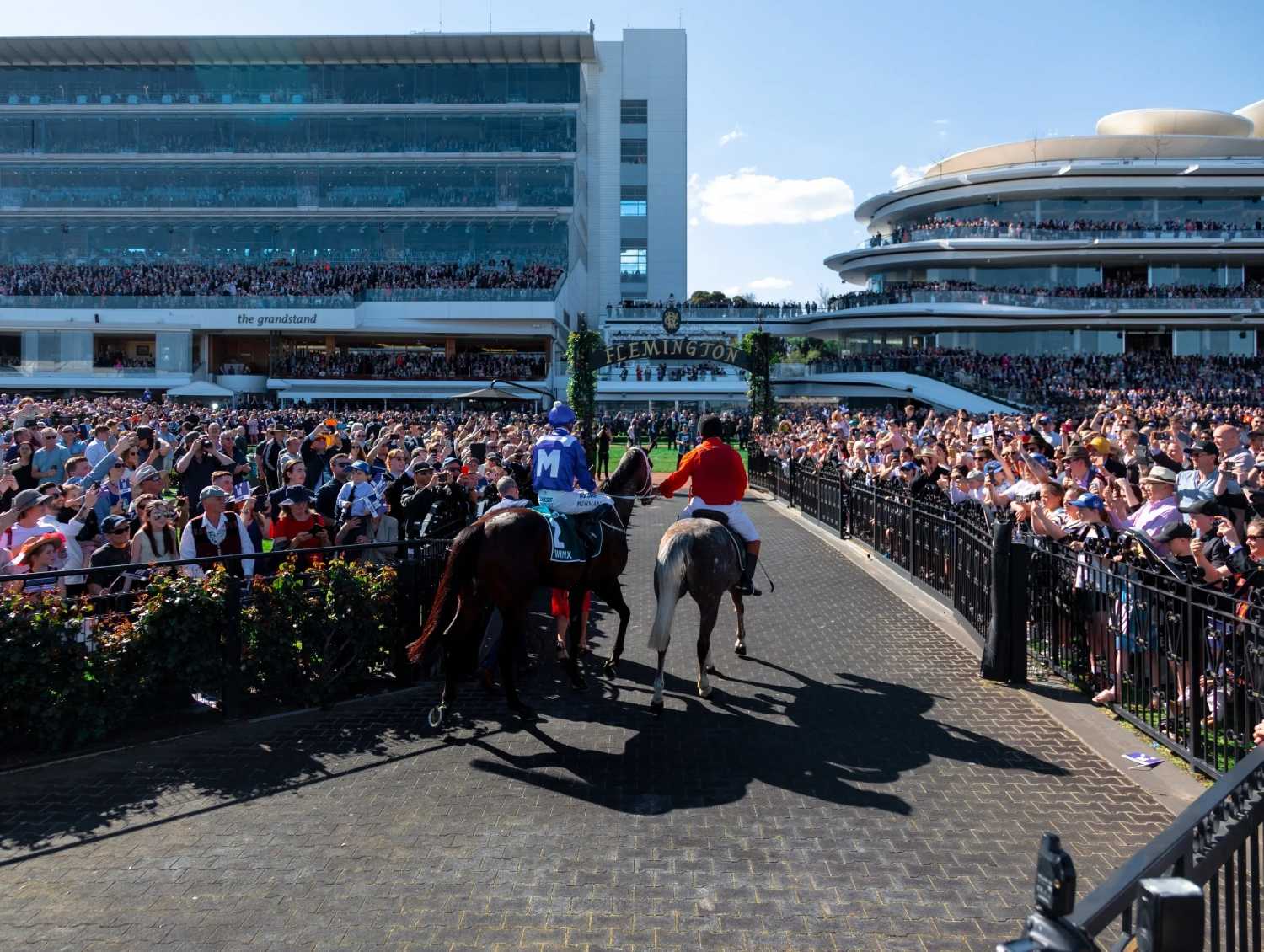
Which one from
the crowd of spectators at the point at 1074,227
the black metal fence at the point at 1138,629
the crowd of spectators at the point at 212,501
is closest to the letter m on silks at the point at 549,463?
the crowd of spectators at the point at 212,501

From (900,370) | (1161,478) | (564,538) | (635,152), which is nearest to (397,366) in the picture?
(900,370)

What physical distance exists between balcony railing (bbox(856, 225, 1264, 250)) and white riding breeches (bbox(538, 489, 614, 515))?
5454cm

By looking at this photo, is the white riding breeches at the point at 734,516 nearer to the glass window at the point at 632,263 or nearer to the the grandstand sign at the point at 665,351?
the the grandstand sign at the point at 665,351

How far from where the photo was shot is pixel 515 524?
25.4 feet

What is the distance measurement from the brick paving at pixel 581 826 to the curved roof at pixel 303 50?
199 ft

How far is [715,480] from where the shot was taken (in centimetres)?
920

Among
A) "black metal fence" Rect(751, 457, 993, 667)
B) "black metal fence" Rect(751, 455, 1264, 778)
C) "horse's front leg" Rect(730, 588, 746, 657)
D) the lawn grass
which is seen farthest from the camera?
the lawn grass

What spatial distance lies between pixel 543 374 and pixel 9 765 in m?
52.0

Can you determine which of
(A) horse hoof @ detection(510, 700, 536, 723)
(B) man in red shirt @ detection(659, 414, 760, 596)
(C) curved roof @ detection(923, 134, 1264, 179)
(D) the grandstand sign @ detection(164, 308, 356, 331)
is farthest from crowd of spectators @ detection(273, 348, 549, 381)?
(A) horse hoof @ detection(510, 700, 536, 723)

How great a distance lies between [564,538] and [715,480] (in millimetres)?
1715

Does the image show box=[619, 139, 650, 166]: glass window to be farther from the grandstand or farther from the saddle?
the saddle

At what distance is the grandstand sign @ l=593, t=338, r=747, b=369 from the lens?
29344 mm

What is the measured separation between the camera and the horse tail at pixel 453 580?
7.60m

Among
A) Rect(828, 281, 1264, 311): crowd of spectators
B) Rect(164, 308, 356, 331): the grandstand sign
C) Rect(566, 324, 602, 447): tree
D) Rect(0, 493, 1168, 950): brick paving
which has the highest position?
Rect(828, 281, 1264, 311): crowd of spectators
